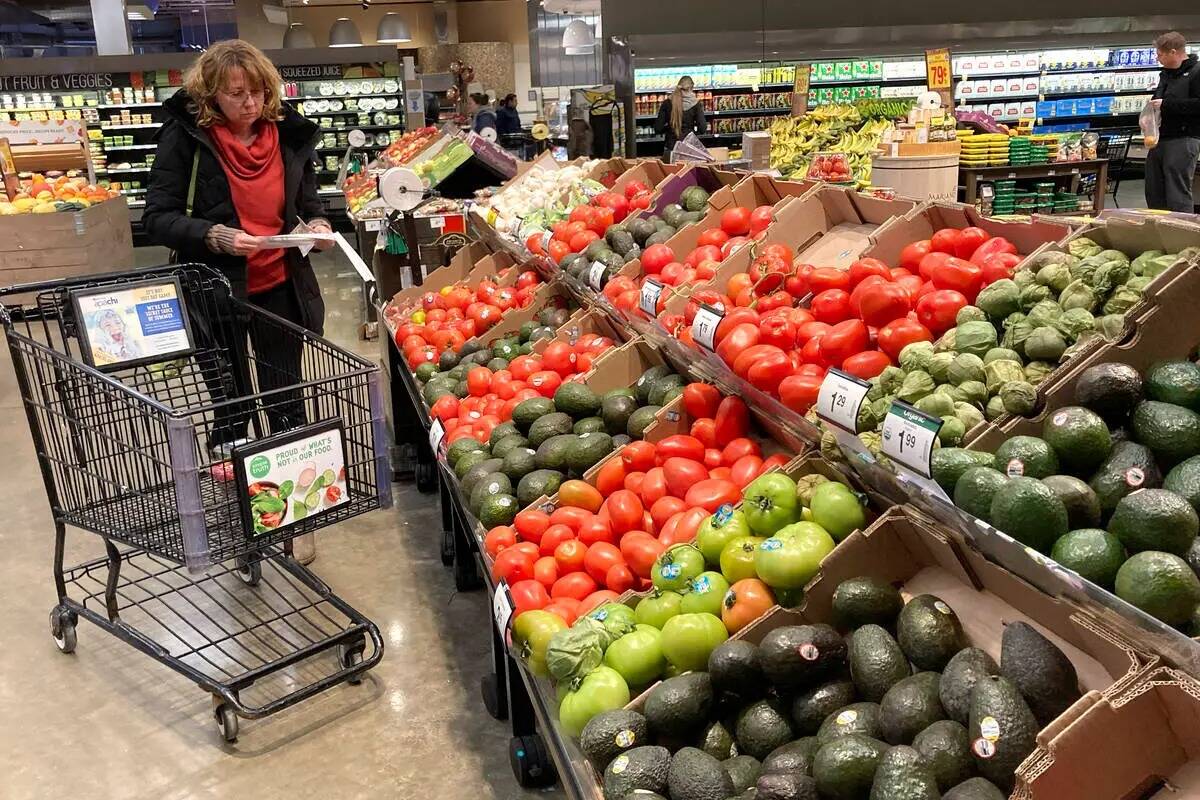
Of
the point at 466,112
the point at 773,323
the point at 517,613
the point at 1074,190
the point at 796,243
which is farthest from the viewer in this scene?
the point at 466,112

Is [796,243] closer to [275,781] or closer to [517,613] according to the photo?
[517,613]

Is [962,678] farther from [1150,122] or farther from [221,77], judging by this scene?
[1150,122]

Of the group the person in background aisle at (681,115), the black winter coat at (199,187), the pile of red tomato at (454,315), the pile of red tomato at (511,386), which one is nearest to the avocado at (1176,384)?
the pile of red tomato at (511,386)

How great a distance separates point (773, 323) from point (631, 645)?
86cm

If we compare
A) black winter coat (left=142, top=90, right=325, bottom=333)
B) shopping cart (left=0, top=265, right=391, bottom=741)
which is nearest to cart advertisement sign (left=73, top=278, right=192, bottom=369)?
shopping cart (left=0, top=265, right=391, bottom=741)

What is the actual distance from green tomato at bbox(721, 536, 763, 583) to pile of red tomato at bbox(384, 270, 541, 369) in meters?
2.26

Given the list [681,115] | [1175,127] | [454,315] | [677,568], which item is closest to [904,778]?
[677,568]

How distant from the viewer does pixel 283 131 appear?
3555 mm

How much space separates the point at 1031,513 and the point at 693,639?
23.7 inches

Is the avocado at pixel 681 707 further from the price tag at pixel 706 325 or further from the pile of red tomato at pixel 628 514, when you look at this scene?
the price tag at pixel 706 325

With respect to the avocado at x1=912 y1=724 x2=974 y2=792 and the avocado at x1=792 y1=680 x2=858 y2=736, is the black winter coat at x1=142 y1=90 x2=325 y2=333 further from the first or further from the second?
the avocado at x1=912 y1=724 x2=974 y2=792

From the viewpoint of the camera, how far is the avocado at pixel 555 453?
2576mm

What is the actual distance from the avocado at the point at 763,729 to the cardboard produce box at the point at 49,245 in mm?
7987

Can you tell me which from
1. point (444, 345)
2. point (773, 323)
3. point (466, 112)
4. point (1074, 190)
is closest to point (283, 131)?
point (444, 345)
